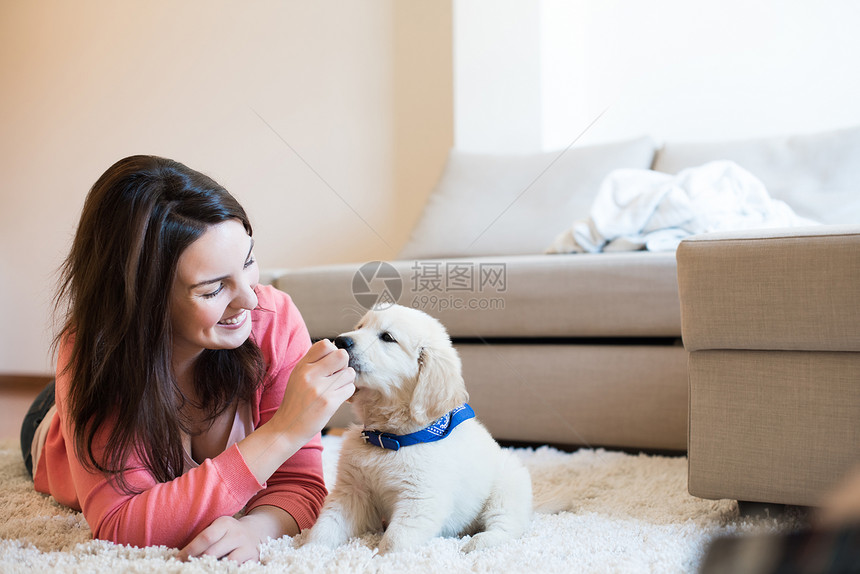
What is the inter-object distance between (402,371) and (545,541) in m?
0.34

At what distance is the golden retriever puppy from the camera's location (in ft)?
3.35

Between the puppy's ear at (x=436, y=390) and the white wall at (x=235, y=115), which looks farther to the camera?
the white wall at (x=235, y=115)

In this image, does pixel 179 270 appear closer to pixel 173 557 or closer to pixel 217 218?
pixel 217 218

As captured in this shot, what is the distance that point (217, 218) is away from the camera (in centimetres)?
103

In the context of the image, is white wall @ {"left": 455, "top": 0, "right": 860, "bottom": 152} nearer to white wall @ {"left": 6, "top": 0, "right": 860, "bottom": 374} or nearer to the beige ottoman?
white wall @ {"left": 6, "top": 0, "right": 860, "bottom": 374}

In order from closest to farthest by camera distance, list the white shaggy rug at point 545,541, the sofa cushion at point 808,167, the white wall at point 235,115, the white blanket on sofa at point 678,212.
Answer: the white shaggy rug at point 545,541
the white blanket on sofa at point 678,212
the sofa cushion at point 808,167
the white wall at point 235,115

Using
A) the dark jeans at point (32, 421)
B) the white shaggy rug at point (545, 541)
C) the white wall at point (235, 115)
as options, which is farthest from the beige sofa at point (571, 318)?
the white wall at point (235, 115)

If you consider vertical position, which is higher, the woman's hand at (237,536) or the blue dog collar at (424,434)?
the blue dog collar at (424,434)

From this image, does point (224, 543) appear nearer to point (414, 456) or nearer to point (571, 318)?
point (414, 456)

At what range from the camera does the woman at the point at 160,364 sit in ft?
3.20

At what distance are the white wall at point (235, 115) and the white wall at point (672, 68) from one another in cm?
32

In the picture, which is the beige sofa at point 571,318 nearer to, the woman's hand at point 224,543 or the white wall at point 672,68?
the white wall at point 672,68

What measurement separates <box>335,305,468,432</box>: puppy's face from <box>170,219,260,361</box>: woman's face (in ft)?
0.55

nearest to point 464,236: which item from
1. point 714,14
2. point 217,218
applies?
point 714,14
